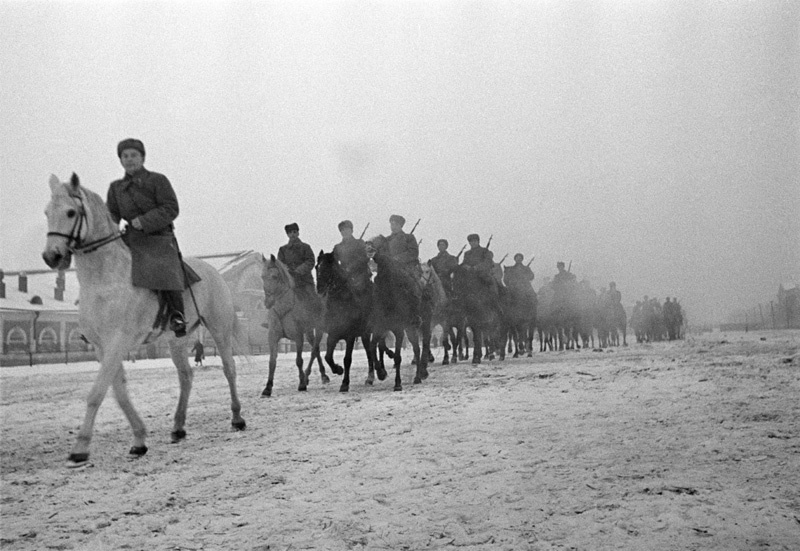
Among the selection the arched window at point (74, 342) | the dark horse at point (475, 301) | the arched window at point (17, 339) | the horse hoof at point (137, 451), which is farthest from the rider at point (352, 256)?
the arched window at point (17, 339)

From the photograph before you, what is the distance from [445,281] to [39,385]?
8.90 m

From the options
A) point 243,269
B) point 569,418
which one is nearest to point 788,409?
point 569,418

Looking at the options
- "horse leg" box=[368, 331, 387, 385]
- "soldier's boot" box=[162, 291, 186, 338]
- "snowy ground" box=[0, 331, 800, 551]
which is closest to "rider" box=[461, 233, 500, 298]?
"horse leg" box=[368, 331, 387, 385]

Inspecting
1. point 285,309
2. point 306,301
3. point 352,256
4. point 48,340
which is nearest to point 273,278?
point 285,309

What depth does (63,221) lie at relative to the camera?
4.19 meters

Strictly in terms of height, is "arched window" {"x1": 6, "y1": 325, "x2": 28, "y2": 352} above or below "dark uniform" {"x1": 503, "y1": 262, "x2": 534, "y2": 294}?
below

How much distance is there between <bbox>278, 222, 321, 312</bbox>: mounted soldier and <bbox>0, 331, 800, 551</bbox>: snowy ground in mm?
3829

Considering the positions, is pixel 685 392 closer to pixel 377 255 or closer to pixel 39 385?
pixel 377 255

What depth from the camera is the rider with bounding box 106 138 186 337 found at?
4754mm

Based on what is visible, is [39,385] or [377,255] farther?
[39,385]

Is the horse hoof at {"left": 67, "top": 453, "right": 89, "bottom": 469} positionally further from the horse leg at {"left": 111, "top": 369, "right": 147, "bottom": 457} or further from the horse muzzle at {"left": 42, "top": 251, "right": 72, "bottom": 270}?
the horse muzzle at {"left": 42, "top": 251, "right": 72, "bottom": 270}

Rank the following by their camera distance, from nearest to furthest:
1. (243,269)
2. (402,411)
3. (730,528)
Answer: (730,528) < (402,411) < (243,269)

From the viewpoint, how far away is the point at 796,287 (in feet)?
13.8

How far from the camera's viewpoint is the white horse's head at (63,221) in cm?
409
